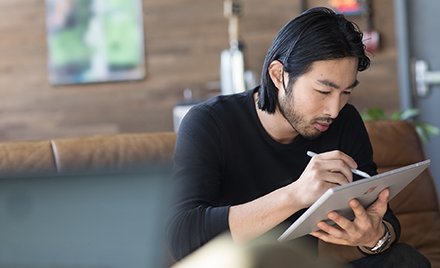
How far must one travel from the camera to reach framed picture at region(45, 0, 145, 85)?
3602 mm

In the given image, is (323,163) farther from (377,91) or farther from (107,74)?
(107,74)

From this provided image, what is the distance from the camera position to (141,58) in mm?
3600

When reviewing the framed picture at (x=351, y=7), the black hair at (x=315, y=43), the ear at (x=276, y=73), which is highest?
the framed picture at (x=351, y=7)

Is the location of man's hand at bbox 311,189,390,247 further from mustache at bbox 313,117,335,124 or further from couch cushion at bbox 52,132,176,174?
couch cushion at bbox 52,132,176,174

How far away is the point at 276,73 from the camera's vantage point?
4.08 feet

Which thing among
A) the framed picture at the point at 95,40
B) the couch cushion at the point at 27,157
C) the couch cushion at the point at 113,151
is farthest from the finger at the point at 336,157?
the framed picture at the point at 95,40

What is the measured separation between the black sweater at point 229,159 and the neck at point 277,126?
0.03 metres

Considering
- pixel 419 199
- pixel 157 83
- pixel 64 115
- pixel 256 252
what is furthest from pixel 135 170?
pixel 64 115

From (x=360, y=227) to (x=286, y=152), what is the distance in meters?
0.32

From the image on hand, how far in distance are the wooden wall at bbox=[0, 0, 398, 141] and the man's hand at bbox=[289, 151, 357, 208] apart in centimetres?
264

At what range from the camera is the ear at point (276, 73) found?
123 centimetres

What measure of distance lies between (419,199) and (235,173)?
72 centimetres

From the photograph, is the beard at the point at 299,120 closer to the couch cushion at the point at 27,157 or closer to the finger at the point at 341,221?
the finger at the point at 341,221

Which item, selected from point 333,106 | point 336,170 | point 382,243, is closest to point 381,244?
point 382,243
